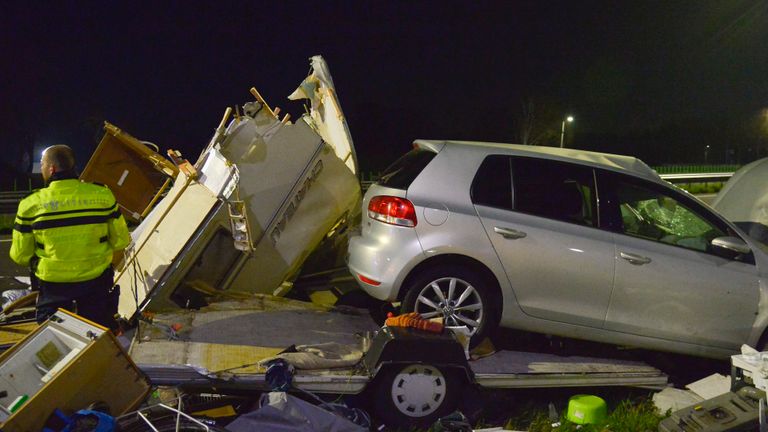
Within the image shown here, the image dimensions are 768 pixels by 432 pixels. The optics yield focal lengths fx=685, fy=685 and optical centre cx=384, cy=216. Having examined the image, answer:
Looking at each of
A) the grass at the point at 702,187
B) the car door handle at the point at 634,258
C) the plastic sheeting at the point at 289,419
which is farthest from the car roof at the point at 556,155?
the grass at the point at 702,187

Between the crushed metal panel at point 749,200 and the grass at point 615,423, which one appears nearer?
the grass at point 615,423

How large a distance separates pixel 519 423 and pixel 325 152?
2747 mm

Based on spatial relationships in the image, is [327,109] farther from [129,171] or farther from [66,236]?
[66,236]

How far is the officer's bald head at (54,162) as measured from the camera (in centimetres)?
409

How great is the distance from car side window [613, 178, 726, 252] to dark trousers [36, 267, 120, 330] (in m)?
3.66

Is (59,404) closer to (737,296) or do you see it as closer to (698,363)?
(737,296)

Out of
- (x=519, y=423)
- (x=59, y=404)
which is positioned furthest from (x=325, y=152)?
(x=59, y=404)

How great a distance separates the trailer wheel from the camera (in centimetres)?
414

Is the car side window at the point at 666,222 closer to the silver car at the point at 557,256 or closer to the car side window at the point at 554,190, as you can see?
the silver car at the point at 557,256

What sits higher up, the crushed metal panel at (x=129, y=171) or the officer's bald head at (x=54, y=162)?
the officer's bald head at (x=54, y=162)

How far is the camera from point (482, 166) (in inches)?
203

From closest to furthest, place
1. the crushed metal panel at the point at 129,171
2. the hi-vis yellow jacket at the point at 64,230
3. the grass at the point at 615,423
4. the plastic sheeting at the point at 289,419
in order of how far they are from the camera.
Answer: the plastic sheeting at the point at 289,419 → the hi-vis yellow jacket at the point at 64,230 → the grass at the point at 615,423 → the crushed metal panel at the point at 129,171

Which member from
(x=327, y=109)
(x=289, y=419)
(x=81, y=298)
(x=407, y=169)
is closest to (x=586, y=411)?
(x=289, y=419)

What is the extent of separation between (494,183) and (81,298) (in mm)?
2943
